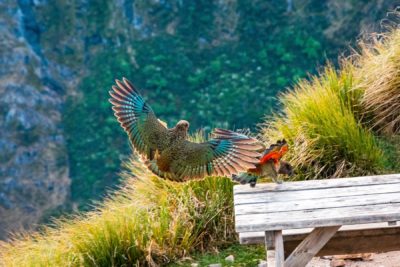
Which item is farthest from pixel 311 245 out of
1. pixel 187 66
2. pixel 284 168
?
pixel 187 66

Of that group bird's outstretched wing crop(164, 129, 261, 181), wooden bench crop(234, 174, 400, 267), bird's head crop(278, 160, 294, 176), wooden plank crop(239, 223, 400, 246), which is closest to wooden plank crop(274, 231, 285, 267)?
wooden bench crop(234, 174, 400, 267)

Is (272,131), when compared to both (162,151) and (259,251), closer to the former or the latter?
(259,251)

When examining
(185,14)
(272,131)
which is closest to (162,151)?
(272,131)

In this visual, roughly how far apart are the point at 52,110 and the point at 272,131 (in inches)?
1517

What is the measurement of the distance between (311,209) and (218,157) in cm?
90

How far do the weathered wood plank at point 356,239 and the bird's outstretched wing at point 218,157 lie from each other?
1.20ft

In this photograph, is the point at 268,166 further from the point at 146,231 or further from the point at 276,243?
the point at 146,231

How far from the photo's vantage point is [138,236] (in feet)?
16.2

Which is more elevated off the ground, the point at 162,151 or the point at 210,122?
the point at 210,122

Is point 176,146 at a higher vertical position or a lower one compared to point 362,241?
higher

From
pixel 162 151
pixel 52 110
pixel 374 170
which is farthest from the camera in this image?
pixel 52 110

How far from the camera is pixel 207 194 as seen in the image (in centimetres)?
524

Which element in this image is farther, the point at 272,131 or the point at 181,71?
the point at 181,71

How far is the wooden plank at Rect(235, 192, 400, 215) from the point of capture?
326 cm
